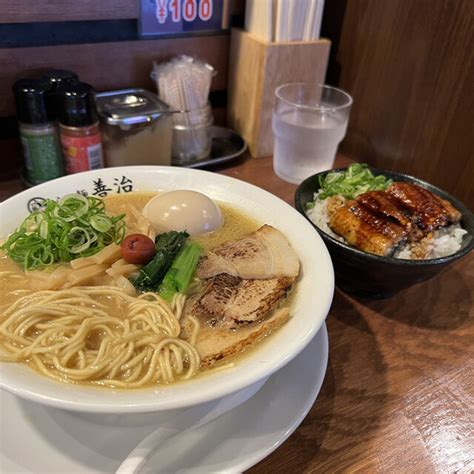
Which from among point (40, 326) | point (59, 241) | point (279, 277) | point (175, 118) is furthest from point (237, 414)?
point (175, 118)

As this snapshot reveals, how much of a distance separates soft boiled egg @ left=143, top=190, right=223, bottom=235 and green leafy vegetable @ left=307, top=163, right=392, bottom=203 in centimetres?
42

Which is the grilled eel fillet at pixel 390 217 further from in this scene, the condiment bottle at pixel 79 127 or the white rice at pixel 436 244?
the condiment bottle at pixel 79 127

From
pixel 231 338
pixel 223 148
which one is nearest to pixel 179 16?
Answer: pixel 223 148

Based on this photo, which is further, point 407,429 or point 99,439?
point 407,429

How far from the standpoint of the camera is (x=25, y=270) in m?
1.12

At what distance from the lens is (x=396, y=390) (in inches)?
45.4

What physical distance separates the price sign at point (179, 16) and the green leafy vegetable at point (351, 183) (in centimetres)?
102

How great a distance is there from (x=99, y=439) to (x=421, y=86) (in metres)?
1.77

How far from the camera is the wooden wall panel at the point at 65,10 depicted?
162cm

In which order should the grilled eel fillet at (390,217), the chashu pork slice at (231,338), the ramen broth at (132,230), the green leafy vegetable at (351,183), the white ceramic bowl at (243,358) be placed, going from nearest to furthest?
the white ceramic bowl at (243,358)
the chashu pork slice at (231,338)
the ramen broth at (132,230)
the grilled eel fillet at (390,217)
the green leafy vegetable at (351,183)

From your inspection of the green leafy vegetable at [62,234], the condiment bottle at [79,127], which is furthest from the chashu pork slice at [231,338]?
the condiment bottle at [79,127]

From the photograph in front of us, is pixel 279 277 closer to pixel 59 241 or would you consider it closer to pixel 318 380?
pixel 318 380

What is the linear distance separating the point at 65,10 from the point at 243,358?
156cm

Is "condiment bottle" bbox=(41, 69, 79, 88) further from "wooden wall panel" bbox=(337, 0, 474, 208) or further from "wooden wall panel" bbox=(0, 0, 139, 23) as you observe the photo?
"wooden wall panel" bbox=(337, 0, 474, 208)
